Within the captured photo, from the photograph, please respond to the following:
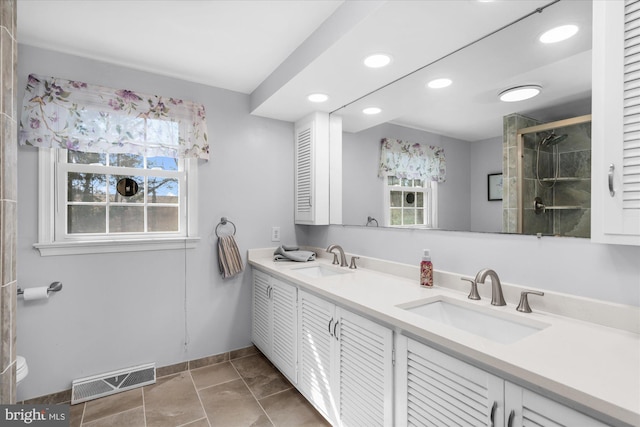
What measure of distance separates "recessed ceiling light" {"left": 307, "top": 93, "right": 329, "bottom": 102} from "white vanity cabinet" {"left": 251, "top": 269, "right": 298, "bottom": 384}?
56.2 inches

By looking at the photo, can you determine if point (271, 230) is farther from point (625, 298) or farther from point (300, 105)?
point (625, 298)

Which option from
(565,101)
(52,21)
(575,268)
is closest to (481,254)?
(575,268)

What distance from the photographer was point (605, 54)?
3.26 ft

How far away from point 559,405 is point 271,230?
93.6 inches

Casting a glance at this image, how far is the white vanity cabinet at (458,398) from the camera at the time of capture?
849 mm

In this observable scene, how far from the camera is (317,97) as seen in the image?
2348 mm

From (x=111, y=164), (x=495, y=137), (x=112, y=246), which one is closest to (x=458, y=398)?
(x=495, y=137)

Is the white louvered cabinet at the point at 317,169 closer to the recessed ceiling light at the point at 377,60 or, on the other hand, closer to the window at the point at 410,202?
the window at the point at 410,202

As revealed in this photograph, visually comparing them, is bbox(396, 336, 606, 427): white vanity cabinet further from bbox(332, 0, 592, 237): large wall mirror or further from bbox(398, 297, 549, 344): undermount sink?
bbox(332, 0, 592, 237): large wall mirror

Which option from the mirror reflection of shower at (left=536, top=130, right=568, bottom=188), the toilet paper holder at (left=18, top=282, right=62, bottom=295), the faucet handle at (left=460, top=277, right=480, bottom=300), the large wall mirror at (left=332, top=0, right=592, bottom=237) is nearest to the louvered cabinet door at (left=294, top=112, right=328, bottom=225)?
the large wall mirror at (left=332, top=0, right=592, bottom=237)

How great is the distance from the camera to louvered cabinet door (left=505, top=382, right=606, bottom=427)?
0.79 meters

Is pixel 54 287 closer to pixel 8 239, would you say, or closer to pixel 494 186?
pixel 8 239

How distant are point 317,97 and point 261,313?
183cm

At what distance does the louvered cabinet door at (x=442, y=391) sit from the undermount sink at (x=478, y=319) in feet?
0.88
